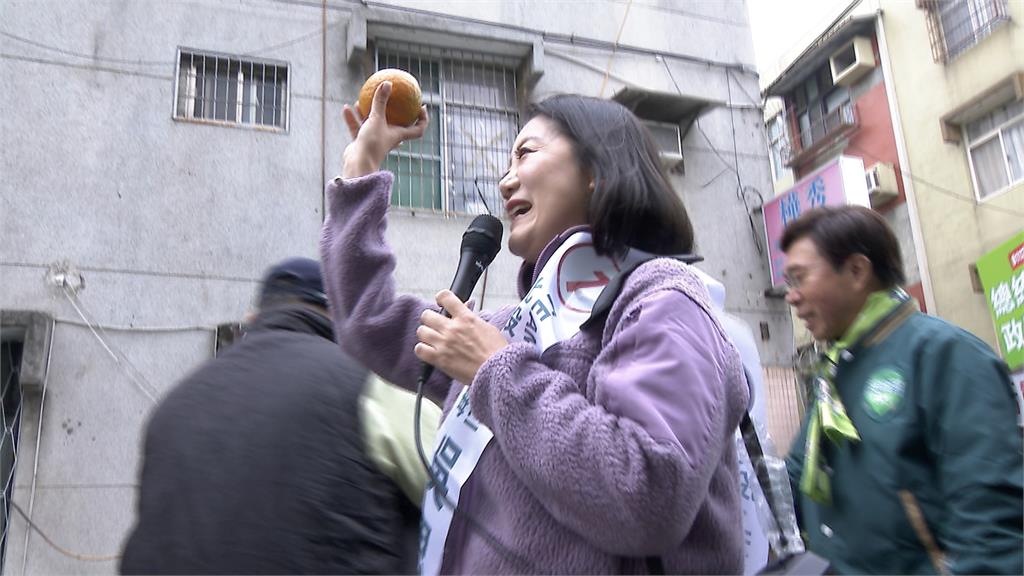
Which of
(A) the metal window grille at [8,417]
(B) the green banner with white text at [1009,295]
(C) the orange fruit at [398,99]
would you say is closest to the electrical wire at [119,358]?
(A) the metal window grille at [8,417]

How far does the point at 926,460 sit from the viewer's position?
180cm

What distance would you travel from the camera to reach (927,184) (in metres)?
13.3

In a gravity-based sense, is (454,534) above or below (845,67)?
below

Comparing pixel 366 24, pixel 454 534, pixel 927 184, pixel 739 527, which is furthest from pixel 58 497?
pixel 927 184

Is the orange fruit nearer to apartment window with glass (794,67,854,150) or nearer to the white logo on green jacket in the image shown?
the white logo on green jacket

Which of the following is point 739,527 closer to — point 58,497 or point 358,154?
point 358,154

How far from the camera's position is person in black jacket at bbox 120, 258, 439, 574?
1.48m

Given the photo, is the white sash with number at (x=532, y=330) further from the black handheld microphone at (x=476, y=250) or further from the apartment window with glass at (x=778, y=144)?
the apartment window with glass at (x=778, y=144)

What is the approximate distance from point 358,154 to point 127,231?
15.3ft

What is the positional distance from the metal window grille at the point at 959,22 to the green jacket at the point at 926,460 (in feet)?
40.7

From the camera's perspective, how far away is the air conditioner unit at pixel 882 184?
45.2 feet

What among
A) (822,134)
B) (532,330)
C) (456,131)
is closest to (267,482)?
(532,330)

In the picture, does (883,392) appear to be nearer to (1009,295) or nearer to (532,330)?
(532,330)

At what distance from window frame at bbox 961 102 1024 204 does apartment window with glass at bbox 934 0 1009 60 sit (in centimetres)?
121
